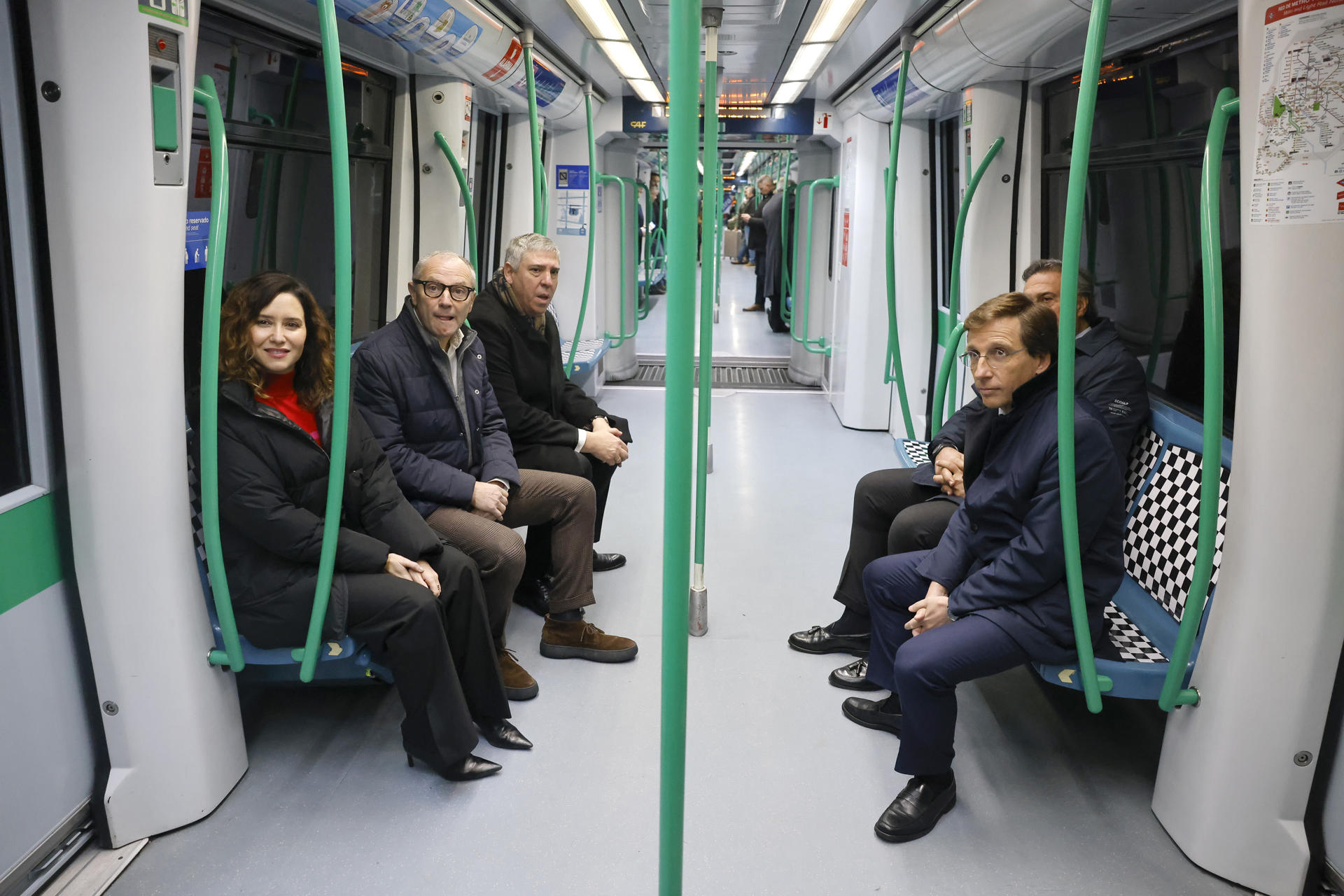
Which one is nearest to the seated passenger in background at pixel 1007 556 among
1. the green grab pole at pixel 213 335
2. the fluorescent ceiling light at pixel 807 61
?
the green grab pole at pixel 213 335

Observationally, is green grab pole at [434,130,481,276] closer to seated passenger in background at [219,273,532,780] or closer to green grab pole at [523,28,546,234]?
green grab pole at [523,28,546,234]

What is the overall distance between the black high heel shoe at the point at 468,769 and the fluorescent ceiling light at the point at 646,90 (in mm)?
5159

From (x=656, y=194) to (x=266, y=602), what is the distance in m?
13.9

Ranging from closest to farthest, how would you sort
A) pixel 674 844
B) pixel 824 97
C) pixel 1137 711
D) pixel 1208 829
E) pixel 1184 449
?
1. pixel 674 844
2. pixel 1208 829
3. pixel 1184 449
4. pixel 1137 711
5. pixel 824 97

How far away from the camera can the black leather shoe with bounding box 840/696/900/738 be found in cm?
289

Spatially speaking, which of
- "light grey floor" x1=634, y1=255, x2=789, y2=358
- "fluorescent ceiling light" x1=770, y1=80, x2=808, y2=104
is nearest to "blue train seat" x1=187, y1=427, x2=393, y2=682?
"fluorescent ceiling light" x1=770, y1=80, x2=808, y2=104

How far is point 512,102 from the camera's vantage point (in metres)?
5.13

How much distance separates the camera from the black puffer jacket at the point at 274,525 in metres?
2.30

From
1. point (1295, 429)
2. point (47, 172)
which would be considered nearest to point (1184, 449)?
point (1295, 429)

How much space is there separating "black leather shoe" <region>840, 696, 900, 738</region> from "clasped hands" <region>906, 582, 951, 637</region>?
453 mm

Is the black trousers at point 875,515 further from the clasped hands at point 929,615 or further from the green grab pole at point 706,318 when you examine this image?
the green grab pole at point 706,318

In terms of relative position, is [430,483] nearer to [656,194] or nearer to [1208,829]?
[1208,829]

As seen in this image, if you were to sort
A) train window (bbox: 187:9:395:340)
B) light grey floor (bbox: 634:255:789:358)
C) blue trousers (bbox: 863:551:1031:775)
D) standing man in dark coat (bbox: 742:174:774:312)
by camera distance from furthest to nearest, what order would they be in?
standing man in dark coat (bbox: 742:174:774:312)
light grey floor (bbox: 634:255:789:358)
train window (bbox: 187:9:395:340)
blue trousers (bbox: 863:551:1031:775)

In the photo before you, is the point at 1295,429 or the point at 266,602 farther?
the point at 266,602
